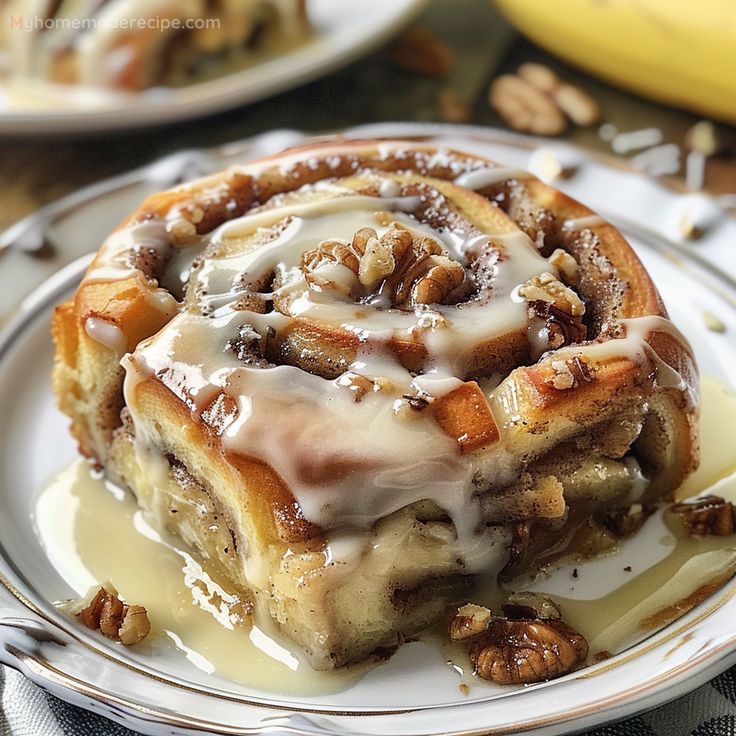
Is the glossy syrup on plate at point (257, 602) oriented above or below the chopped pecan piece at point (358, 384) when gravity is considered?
below

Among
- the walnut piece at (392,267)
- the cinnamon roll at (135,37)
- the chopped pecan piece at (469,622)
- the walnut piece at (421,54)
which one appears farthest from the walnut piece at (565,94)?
the chopped pecan piece at (469,622)

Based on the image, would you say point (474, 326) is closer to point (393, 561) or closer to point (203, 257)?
point (393, 561)

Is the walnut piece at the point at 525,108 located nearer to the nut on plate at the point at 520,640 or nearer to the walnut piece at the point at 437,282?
the walnut piece at the point at 437,282

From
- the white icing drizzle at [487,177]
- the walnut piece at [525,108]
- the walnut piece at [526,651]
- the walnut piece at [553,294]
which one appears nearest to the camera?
the walnut piece at [526,651]

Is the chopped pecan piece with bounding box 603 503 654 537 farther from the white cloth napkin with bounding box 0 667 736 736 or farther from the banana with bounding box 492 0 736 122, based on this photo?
the banana with bounding box 492 0 736 122

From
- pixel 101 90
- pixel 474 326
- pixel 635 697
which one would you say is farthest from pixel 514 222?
pixel 101 90

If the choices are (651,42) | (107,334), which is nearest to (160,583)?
(107,334)
